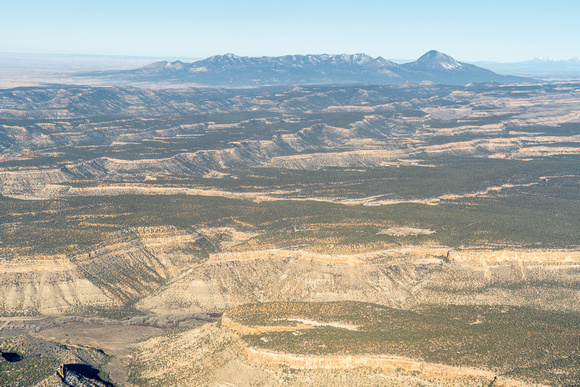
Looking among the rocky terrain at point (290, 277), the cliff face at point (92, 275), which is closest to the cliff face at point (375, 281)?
the rocky terrain at point (290, 277)

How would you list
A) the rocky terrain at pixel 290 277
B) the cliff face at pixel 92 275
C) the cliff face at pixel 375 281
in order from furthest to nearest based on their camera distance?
1. the cliff face at pixel 92 275
2. the cliff face at pixel 375 281
3. the rocky terrain at pixel 290 277

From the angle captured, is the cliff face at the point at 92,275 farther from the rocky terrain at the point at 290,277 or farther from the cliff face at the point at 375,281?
the cliff face at the point at 375,281

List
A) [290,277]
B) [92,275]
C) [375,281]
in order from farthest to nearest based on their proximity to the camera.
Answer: [92,275] → [290,277] → [375,281]

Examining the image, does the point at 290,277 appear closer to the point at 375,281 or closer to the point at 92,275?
the point at 375,281

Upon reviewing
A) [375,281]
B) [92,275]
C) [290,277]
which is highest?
[375,281]

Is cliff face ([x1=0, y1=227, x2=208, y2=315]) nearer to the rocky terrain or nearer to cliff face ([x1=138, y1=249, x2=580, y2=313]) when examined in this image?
the rocky terrain

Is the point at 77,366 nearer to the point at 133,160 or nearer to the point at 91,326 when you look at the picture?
the point at 91,326

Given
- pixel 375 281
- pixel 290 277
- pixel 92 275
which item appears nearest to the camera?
pixel 375 281

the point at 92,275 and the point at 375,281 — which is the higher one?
the point at 375,281

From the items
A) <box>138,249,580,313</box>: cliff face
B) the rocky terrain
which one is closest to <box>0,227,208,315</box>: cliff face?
the rocky terrain

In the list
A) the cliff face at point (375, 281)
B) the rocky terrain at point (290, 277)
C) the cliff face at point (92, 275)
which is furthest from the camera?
the cliff face at point (92, 275)

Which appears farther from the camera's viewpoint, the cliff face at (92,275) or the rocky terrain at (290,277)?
the cliff face at (92,275)

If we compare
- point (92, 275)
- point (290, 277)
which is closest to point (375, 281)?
point (290, 277)

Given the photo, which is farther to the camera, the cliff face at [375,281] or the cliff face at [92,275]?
the cliff face at [92,275]
